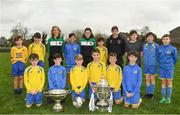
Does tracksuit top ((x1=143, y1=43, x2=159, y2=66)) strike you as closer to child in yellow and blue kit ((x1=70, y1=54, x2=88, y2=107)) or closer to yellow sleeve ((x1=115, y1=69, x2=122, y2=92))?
yellow sleeve ((x1=115, y1=69, x2=122, y2=92))

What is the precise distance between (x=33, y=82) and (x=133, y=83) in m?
2.40

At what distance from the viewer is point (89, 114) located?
23.1ft

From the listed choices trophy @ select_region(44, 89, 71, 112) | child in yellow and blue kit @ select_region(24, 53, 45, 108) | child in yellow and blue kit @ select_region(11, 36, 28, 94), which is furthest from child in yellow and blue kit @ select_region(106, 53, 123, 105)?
child in yellow and blue kit @ select_region(11, 36, 28, 94)

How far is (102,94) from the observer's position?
7.43m

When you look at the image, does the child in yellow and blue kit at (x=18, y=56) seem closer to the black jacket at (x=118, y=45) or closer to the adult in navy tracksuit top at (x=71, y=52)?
the adult in navy tracksuit top at (x=71, y=52)

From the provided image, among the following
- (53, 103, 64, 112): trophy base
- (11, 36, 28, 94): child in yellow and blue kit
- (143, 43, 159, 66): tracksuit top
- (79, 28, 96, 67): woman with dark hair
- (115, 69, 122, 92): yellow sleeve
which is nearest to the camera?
(53, 103, 64, 112): trophy base

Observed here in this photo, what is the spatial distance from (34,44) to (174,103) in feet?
13.1

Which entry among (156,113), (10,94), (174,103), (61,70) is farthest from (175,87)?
(10,94)

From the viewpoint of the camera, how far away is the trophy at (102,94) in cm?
738

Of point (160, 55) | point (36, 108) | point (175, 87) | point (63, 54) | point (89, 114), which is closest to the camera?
point (89, 114)

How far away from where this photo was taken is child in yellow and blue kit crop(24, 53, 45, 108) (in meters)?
7.68

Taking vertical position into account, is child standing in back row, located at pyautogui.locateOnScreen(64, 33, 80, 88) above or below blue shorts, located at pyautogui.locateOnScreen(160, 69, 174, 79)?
above

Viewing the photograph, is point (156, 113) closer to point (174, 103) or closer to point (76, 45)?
point (174, 103)

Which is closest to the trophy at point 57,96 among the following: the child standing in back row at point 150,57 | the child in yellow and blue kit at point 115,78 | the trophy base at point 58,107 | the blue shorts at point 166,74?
the trophy base at point 58,107
